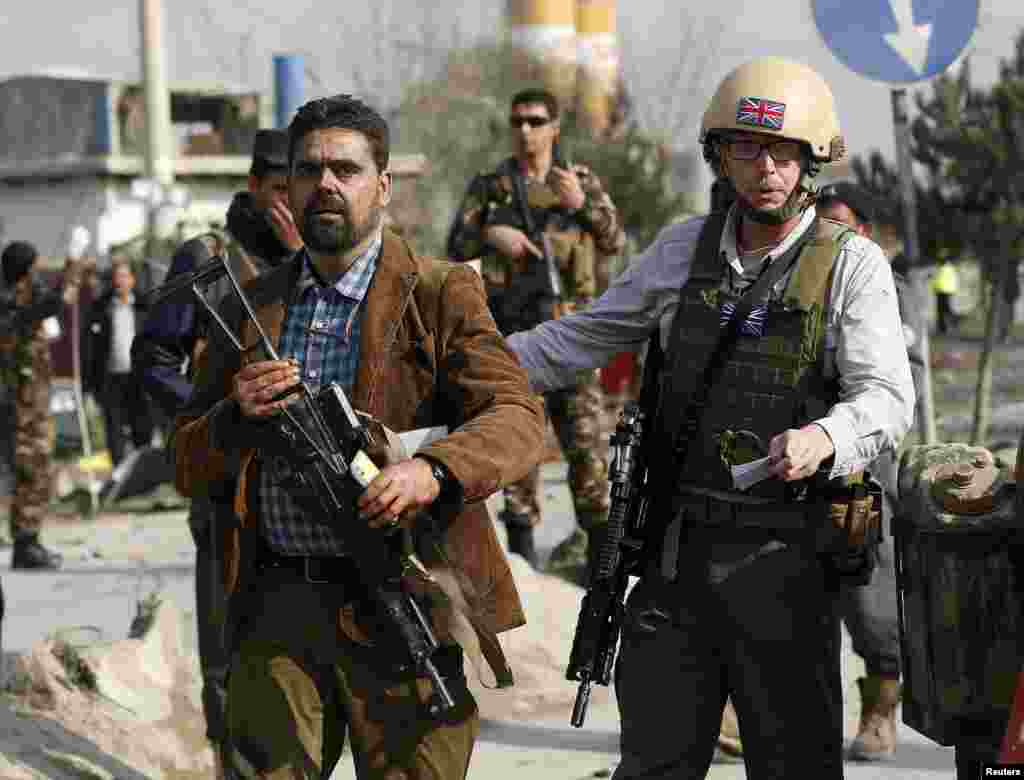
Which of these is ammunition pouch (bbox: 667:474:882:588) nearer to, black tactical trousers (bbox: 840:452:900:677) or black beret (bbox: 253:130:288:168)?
black tactical trousers (bbox: 840:452:900:677)

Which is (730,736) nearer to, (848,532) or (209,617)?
(209,617)

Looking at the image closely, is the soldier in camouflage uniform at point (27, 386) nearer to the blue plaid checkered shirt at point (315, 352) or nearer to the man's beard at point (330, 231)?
the blue plaid checkered shirt at point (315, 352)

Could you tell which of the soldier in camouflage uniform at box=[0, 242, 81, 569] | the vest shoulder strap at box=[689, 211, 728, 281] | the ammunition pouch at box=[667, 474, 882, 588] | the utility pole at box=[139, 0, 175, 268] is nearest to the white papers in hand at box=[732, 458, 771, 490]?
the ammunition pouch at box=[667, 474, 882, 588]

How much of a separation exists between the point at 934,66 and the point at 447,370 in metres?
3.87

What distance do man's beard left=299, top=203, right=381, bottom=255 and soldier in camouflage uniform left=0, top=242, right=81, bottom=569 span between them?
747 centimetres

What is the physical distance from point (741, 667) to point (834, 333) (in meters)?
0.73

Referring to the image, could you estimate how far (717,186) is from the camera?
6.63m

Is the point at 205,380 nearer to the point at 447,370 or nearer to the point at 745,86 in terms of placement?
the point at 447,370

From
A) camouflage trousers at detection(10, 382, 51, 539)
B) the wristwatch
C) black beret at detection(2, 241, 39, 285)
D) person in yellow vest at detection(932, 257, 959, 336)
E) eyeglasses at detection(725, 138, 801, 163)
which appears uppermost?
eyeglasses at detection(725, 138, 801, 163)

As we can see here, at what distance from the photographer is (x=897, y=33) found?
741 cm

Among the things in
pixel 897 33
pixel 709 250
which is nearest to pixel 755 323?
pixel 709 250

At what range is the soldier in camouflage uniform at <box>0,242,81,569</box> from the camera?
37.0 ft

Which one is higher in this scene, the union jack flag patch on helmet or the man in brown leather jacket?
the union jack flag patch on helmet

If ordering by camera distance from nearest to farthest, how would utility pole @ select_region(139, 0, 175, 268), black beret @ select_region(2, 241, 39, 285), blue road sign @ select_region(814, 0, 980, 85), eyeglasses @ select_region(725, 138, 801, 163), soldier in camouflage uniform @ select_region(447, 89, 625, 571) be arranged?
1. eyeglasses @ select_region(725, 138, 801, 163)
2. blue road sign @ select_region(814, 0, 980, 85)
3. soldier in camouflage uniform @ select_region(447, 89, 625, 571)
4. black beret @ select_region(2, 241, 39, 285)
5. utility pole @ select_region(139, 0, 175, 268)
